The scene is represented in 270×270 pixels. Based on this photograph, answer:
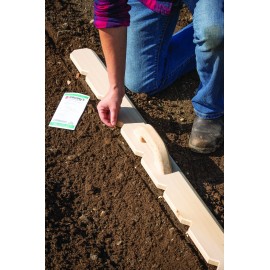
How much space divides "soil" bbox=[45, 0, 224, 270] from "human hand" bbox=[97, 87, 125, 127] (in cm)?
13

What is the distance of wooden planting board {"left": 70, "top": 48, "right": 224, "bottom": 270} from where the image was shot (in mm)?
2451

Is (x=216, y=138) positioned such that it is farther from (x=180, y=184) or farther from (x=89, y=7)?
(x=89, y=7)

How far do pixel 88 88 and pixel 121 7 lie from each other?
0.94 metres

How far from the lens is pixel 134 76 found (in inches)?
128

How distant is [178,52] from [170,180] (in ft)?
3.31

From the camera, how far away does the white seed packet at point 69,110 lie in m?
3.07

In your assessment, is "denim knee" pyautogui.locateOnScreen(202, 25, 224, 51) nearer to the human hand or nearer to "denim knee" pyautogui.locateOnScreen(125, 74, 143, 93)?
the human hand

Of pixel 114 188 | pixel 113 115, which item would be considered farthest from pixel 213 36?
pixel 114 188

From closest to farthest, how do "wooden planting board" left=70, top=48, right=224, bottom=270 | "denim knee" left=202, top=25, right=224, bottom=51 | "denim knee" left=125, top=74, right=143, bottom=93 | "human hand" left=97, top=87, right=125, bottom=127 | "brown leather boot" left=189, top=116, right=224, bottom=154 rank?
"wooden planting board" left=70, top=48, right=224, bottom=270 → "denim knee" left=202, top=25, right=224, bottom=51 → "human hand" left=97, top=87, right=125, bottom=127 → "brown leather boot" left=189, top=116, right=224, bottom=154 → "denim knee" left=125, top=74, right=143, bottom=93

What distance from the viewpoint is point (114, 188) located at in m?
2.76

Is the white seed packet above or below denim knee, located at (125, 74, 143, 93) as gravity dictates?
below

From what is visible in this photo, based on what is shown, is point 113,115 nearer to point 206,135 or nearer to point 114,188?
point 114,188

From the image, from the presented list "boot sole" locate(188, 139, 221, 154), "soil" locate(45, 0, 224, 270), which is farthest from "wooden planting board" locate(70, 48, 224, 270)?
"boot sole" locate(188, 139, 221, 154)

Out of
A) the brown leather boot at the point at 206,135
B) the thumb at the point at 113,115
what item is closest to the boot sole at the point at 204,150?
the brown leather boot at the point at 206,135
